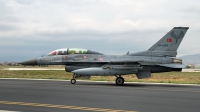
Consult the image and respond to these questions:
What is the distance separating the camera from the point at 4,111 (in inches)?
371

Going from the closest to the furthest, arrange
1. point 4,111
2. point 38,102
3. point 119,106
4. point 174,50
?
point 4,111 → point 119,106 → point 38,102 → point 174,50

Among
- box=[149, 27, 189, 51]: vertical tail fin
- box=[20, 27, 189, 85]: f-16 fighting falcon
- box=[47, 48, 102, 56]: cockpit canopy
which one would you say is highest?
box=[149, 27, 189, 51]: vertical tail fin

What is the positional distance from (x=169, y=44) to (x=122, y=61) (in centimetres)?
449

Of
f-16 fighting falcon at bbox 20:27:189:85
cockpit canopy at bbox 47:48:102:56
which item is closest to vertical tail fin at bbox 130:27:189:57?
f-16 fighting falcon at bbox 20:27:189:85

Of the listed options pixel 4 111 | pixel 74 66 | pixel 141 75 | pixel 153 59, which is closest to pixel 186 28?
pixel 153 59

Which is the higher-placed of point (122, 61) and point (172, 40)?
point (172, 40)

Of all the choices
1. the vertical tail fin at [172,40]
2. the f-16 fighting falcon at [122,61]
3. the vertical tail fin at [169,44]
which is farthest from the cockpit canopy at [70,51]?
the vertical tail fin at [172,40]

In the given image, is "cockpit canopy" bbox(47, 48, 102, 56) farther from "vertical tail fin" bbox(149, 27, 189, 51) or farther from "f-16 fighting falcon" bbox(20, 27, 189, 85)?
"vertical tail fin" bbox(149, 27, 189, 51)

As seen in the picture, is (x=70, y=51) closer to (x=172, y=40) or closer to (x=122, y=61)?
(x=122, y=61)

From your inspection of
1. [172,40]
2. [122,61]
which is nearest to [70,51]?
[122,61]

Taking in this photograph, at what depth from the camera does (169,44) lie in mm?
24031

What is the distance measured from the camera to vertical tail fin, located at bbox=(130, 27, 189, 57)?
23.9 meters

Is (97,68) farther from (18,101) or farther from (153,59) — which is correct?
(18,101)

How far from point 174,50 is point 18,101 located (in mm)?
15719
